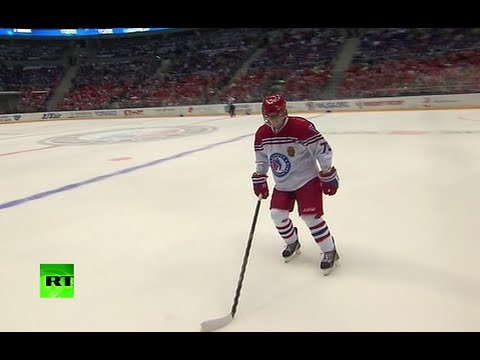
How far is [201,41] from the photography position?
86.5 ft

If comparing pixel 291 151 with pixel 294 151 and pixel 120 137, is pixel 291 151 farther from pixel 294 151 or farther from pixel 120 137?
pixel 120 137

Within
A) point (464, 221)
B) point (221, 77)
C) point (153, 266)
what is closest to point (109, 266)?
point (153, 266)

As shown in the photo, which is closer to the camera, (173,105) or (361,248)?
(361,248)

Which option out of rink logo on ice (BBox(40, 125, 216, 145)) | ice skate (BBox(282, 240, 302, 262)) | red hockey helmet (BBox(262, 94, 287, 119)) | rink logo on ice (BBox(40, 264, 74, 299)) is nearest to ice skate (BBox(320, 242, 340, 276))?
ice skate (BBox(282, 240, 302, 262))

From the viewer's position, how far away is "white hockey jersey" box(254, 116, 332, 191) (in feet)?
6.78

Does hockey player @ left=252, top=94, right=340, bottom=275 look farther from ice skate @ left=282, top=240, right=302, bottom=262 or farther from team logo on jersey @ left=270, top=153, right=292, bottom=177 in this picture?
ice skate @ left=282, top=240, right=302, bottom=262

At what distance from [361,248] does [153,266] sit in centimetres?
120

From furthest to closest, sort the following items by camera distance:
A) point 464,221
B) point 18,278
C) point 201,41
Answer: point 201,41 → point 464,221 → point 18,278

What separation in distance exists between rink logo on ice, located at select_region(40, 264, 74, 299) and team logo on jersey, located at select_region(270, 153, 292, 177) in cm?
117

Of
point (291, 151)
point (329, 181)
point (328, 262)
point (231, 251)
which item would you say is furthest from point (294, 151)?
point (231, 251)

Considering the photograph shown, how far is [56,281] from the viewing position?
2180 mm

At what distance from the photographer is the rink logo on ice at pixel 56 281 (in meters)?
2.06

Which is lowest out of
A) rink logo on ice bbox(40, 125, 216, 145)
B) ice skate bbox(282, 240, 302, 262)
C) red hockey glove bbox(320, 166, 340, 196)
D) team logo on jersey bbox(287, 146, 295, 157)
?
rink logo on ice bbox(40, 125, 216, 145)
